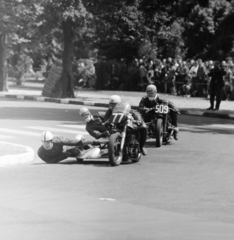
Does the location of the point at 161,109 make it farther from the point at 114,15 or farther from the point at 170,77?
the point at 170,77

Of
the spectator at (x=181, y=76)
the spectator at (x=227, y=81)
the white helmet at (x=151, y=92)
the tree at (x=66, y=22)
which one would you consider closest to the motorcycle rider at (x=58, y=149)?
the white helmet at (x=151, y=92)

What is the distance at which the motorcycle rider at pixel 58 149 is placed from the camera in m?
14.6

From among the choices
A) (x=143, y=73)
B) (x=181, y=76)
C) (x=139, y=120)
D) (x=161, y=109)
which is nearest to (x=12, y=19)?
(x=143, y=73)

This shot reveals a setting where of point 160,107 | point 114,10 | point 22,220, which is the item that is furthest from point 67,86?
point 22,220

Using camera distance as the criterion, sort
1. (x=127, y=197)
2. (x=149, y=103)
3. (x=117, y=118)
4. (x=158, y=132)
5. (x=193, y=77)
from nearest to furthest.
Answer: (x=127, y=197)
(x=117, y=118)
(x=158, y=132)
(x=149, y=103)
(x=193, y=77)

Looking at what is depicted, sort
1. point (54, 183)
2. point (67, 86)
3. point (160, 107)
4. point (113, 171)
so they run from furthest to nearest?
point (67, 86) → point (160, 107) → point (113, 171) → point (54, 183)

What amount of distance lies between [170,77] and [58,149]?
2577 centimetres

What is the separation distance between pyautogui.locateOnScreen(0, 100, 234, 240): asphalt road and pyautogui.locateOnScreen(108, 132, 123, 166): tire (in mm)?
133

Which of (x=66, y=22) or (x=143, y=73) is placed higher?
(x=66, y=22)

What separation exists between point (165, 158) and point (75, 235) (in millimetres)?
7637

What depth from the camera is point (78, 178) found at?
1281 cm

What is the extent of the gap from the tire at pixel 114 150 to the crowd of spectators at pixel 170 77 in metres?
21.1

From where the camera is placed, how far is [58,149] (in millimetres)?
14711

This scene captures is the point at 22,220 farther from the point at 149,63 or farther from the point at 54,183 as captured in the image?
the point at 149,63
